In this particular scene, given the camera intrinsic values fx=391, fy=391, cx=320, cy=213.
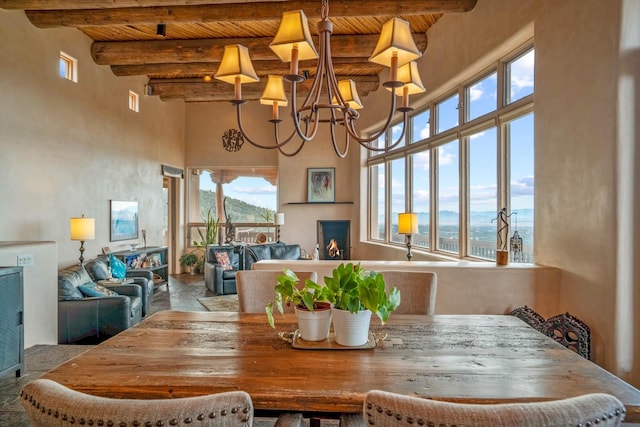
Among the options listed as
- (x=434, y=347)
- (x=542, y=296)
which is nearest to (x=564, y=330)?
(x=542, y=296)

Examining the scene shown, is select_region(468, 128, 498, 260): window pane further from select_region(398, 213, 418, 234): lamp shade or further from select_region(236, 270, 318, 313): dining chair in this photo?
select_region(236, 270, 318, 313): dining chair

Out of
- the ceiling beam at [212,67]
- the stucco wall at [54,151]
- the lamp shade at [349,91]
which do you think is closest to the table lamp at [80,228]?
the stucco wall at [54,151]

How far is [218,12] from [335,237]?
17.6 feet

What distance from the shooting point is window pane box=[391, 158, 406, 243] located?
22.9 ft

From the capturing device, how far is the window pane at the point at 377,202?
7.91 m

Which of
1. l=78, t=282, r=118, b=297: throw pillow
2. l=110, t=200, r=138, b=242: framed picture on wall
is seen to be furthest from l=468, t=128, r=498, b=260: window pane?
l=110, t=200, r=138, b=242: framed picture on wall

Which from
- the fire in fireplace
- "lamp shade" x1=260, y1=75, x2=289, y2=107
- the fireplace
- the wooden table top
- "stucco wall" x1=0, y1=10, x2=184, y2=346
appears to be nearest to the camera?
the wooden table top

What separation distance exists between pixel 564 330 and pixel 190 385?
2.74 meters

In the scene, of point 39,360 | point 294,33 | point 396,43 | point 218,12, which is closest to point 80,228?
point 39,360

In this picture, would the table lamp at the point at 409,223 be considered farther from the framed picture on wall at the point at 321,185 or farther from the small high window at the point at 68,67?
the small high window at the point at 68,67

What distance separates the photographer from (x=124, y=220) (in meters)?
6.78

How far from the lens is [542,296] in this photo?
3152 mm

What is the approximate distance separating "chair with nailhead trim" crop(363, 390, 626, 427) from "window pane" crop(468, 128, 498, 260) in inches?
149

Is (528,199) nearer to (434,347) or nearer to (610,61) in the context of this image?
(610,61)
